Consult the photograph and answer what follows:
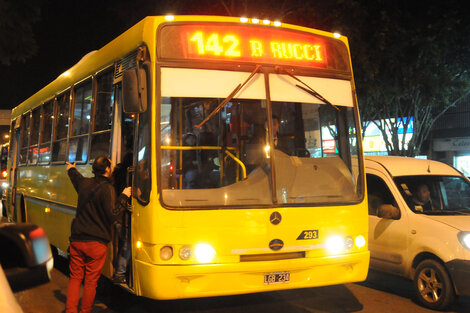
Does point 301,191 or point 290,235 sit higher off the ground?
point 301,191

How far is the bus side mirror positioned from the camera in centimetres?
525

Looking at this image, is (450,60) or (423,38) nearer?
(423,38)

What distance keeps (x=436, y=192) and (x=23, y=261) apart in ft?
21.5

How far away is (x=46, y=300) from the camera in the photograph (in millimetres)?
6973

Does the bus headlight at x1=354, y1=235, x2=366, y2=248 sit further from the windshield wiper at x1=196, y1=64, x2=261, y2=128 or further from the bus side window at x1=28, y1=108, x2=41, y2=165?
the bus side window at x1=28, y1=108, x2=41, y2=165

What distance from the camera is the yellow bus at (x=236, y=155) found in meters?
5.15

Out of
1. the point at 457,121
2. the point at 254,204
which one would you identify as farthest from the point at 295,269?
the point at 457,121

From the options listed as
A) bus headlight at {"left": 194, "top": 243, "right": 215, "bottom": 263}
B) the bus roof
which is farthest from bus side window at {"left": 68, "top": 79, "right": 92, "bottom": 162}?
bus headlight at {"left": 194, "top": 243, "right": 215, "bottom": 263}

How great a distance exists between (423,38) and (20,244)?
15.6 meters

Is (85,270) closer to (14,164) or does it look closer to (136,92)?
(136,92)

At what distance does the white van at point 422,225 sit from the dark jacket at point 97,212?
357 centimetres

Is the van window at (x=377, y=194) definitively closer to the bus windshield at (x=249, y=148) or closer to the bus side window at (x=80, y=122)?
the bus windshield at (x=249, y=148)

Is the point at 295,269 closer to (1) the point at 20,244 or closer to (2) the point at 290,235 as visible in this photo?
(2) the point at 290,235

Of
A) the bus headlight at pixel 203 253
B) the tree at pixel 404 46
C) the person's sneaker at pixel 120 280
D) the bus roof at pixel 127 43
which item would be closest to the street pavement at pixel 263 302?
the person's sneaker at pixel 120 280
